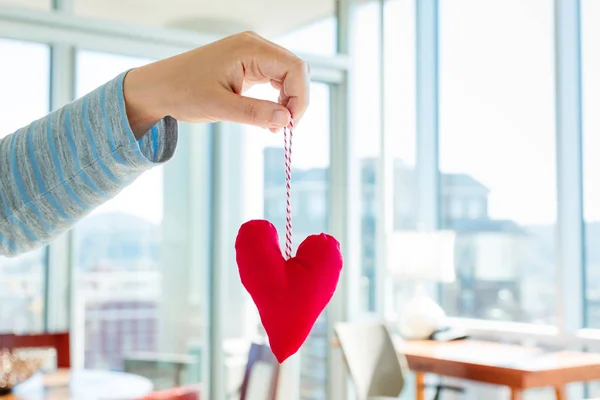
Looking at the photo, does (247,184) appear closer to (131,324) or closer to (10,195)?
(131,324)

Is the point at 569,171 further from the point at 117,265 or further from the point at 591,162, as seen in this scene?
the point at 117,265

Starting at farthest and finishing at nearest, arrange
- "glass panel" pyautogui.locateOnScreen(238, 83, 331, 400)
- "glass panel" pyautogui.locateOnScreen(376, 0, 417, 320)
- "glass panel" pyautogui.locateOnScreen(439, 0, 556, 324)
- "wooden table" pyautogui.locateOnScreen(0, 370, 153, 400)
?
1. "glass panel" pyautogui.locateOnScreen(376, 0, 417, 320)
2. "glass panel" pyautogui.locateOnScreen(238, 83, 331, 400)
3. "glass panel" pyautogui.locateOnScreen(439, 0, 556, 324)
4. "wooden table" pyautogui.locateOnScreen(0, 370, 153, 400)

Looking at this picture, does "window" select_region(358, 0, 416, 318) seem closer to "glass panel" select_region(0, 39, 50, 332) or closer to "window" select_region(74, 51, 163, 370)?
"window" select_region(74, 51, 163, 370)

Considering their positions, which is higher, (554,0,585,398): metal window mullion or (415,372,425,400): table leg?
(554,0,585,398): metal window mullion

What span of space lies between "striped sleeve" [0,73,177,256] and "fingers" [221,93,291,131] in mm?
64

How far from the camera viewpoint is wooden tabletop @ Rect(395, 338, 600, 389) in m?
3.06

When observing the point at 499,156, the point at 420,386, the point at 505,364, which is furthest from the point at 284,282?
the point at 499,156

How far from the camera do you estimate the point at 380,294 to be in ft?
16.1

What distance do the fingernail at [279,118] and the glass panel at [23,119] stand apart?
3249mm

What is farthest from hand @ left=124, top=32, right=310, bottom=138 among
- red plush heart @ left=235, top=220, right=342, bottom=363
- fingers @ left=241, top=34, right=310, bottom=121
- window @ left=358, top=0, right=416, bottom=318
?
window @ left=358, top=0, right=416, bottom=318

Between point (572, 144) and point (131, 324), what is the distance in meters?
2.44

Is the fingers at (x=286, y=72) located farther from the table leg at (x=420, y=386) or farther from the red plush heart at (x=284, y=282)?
the table leg at (x=420, y=386)

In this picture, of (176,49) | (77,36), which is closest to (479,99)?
(176,49)

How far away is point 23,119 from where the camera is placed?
3.68 metres
